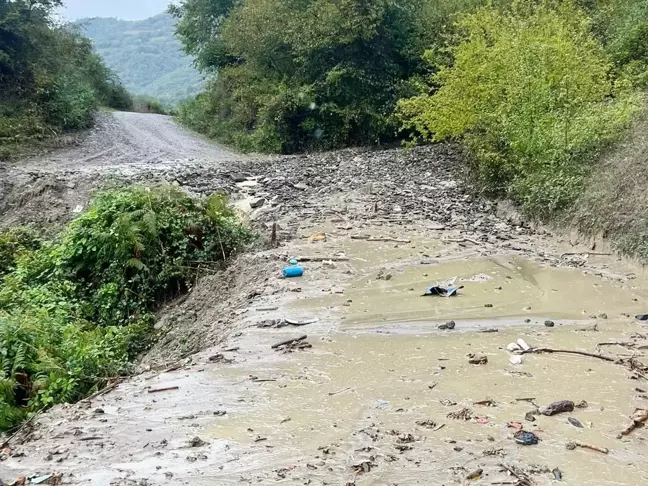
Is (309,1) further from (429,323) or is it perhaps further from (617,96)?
(429,323)

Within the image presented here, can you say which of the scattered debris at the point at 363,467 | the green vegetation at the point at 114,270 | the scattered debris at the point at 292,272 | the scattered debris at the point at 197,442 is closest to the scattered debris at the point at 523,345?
the scattered debris at the point at 363,467

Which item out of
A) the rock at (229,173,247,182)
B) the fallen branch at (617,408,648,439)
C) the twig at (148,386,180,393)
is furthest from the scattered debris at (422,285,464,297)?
the rock at (229,173,247,182)

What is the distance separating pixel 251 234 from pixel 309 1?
1374 centimetres

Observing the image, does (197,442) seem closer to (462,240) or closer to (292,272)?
(292,272)

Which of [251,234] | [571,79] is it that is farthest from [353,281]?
[571,79]

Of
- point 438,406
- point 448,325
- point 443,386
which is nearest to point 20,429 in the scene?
point 438,406

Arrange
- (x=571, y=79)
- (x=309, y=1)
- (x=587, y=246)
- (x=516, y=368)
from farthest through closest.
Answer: (x=309, y=1), (x=571, y=79), (x=587, y=246), (x=516, y=368)

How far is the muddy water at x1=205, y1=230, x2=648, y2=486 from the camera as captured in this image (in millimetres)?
3629

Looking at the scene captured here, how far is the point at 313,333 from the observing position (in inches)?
236

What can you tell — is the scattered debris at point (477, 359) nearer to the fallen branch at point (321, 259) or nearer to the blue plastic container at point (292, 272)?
the blue plastic container at point (292, 272)

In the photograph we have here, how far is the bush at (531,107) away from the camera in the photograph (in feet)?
33.4

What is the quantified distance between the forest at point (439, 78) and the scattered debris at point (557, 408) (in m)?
6.17

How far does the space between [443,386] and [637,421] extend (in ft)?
4.34

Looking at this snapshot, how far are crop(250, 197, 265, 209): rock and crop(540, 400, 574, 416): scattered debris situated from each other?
8368 mm
